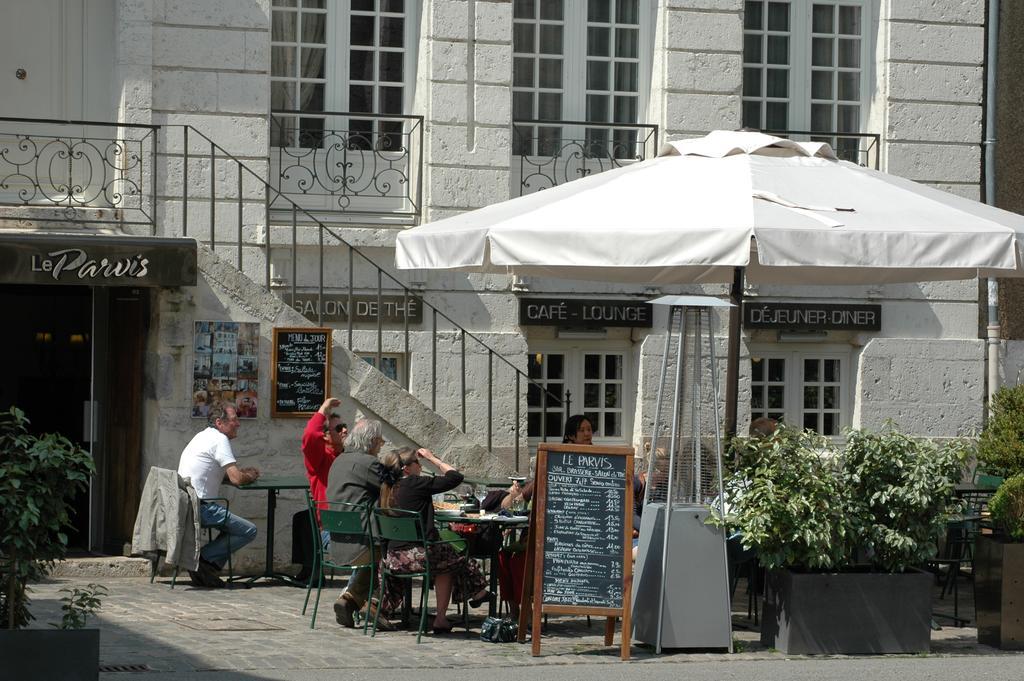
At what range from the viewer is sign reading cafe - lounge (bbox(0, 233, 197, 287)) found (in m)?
12.2

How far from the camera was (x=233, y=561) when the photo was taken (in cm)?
1323

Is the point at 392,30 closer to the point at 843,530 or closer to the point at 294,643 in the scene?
the point at 294,643

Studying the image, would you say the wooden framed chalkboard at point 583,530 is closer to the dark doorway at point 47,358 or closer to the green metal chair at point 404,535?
the green metal chair at point 404,535

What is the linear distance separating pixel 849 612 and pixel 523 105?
7353mm

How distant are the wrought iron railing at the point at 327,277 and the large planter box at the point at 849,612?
4.58 m

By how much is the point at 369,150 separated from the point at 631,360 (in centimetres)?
312

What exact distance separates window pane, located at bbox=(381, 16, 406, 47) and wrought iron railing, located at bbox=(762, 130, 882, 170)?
142 inches

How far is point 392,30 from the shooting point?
15.4 metres

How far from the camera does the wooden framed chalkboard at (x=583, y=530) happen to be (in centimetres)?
959

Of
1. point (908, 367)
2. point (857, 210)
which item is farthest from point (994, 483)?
point (857, 210)

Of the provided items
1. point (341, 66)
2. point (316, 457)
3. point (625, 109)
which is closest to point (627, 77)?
point (625, 109)

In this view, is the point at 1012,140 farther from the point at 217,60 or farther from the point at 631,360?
the point at 217,60

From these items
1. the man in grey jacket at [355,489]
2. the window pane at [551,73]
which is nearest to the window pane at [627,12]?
the window pane at [551,73]

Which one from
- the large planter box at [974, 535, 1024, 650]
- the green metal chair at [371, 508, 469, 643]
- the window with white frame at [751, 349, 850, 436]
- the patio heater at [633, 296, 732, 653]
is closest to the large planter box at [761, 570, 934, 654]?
the patio heater at [633, 296, 732, 653]
